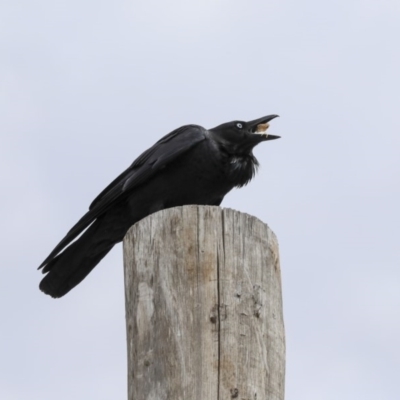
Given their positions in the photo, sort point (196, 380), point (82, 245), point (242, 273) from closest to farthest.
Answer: point (196, 380), point (242, 273), point (82, 245)

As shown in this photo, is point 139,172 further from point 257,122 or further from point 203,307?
point 203,307

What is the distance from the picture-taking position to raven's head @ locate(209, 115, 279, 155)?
6.22 m

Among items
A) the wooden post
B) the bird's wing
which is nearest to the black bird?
the bird's wing

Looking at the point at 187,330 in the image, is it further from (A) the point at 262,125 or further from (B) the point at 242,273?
(A) the point at 262,125

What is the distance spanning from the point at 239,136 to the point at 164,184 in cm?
61

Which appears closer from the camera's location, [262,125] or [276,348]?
[276,348]

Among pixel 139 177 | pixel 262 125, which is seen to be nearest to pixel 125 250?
pixel 139 177

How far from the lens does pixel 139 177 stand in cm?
608

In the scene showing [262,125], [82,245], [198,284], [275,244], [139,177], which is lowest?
[198,284]

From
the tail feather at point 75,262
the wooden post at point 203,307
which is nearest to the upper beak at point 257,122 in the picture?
the tail feather at point 75,262

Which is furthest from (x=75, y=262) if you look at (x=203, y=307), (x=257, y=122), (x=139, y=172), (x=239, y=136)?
(x=203, y=307)

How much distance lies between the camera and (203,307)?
10.9 ft

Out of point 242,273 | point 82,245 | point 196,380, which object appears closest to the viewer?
point 196,380

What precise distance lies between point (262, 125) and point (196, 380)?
11.1 ft
